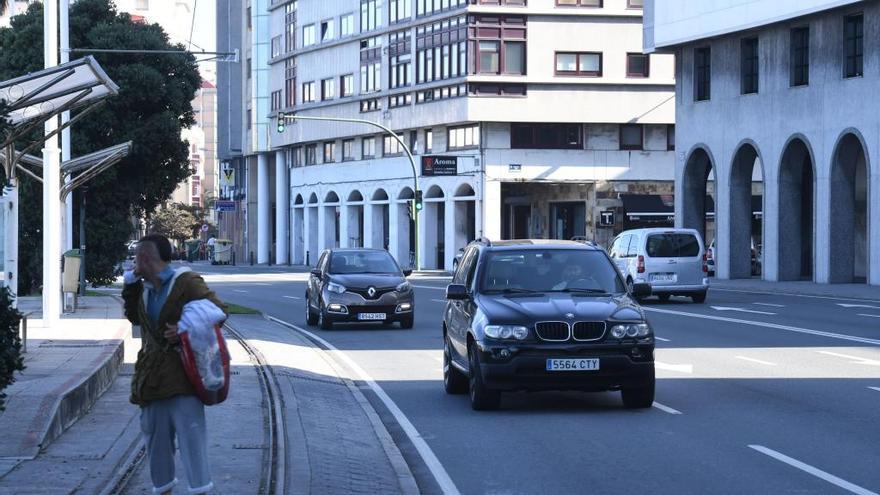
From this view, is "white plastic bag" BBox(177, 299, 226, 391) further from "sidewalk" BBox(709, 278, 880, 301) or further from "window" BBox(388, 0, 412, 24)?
"window" BBox(388, 0, 412, 24)

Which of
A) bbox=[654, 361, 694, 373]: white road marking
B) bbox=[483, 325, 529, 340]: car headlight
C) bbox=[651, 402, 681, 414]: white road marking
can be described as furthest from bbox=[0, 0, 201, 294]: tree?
bbox=[483, 325, 529, 340]: car headlight

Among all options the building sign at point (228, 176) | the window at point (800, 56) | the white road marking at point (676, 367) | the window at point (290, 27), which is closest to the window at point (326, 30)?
the window at point (290, 27)

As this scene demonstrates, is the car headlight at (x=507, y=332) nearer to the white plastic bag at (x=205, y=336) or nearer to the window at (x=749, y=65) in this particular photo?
the white plastic bag at (x=205, y=336)

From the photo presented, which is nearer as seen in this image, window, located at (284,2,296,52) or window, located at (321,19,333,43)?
window, located at (321,19,333,43)

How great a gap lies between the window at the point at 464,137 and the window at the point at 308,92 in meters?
16.7

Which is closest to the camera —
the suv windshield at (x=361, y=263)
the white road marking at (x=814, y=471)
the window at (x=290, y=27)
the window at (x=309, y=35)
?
the white road marking at (x=814, y=471)

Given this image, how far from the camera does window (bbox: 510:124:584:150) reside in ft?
236

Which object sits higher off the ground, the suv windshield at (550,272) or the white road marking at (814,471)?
the suv windshield at (550,272)

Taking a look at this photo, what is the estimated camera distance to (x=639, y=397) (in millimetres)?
14250

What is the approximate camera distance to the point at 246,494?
9.44m

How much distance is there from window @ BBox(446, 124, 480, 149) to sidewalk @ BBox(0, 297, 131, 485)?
46659mm

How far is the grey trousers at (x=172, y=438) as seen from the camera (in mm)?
8062

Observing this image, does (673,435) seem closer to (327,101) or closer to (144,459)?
(144,459)

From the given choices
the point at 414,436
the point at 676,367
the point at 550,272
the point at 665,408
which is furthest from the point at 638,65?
the point at 414,436
